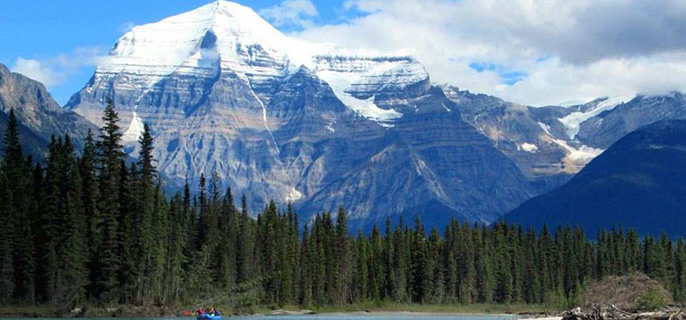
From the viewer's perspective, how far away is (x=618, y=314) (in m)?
96.7

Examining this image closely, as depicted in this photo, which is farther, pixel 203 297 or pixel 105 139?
pixel 203 297

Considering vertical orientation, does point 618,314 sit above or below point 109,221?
below

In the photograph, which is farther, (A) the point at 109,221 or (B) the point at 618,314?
(A) the point at 109,221

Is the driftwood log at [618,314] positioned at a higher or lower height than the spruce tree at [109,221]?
lower

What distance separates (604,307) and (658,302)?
7394 millimetres

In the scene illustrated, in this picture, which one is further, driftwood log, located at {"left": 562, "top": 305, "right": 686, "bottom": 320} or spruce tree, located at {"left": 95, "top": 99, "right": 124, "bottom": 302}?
spruce tree, located at {"left": 95, "top": 99, "right": 124, "bottom": 302}

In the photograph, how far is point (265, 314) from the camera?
19038 centimetres

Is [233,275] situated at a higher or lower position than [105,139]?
lower

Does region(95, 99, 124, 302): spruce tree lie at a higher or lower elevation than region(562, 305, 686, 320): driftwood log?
higher

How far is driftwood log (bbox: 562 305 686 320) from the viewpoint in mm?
90062

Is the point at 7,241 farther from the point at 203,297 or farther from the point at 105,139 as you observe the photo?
the point at 203,297

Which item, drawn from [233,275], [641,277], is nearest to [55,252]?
[233,275]

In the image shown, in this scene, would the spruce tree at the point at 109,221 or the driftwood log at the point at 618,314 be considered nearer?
the driftwood log at the point at 618,314

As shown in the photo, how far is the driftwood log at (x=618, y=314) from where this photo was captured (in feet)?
295
